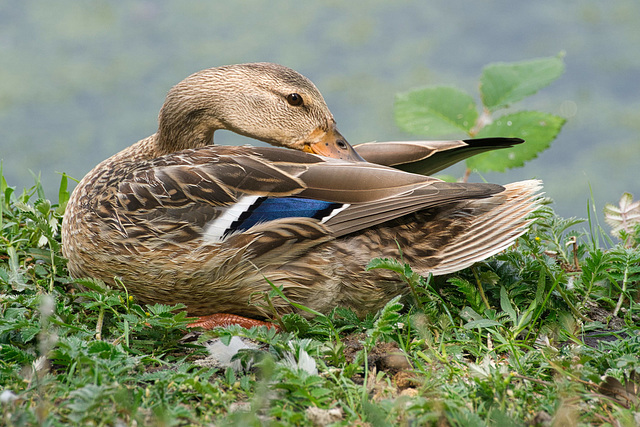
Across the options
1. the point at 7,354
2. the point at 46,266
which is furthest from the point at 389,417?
the point at 46,266

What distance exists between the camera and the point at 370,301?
313cm

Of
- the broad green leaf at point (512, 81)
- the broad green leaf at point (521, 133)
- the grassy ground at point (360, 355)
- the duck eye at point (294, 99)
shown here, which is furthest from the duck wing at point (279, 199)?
the broad green leaf at point (512, 81)

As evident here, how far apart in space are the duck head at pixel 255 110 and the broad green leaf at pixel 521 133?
145 centimetres

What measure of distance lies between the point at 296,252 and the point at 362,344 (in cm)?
61

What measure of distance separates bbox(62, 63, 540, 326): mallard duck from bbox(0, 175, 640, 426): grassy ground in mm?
155

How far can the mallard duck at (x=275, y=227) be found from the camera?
298cm

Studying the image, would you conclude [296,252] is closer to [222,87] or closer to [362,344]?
[362,344]

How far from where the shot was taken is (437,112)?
4.82 metres

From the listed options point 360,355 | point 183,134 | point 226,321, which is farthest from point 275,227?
point 183,134

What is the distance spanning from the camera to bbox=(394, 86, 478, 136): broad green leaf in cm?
474

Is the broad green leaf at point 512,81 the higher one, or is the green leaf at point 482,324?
the broad green leaf at point 512,81

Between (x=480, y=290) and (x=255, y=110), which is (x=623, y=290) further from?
(x=255, y=110)

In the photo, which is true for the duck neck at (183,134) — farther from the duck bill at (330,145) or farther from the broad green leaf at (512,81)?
the broad green leaf at (512,81)

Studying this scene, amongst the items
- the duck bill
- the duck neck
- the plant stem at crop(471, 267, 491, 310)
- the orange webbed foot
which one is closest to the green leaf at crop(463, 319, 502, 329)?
the plant stem at crop(471, 267, 491, 310)
